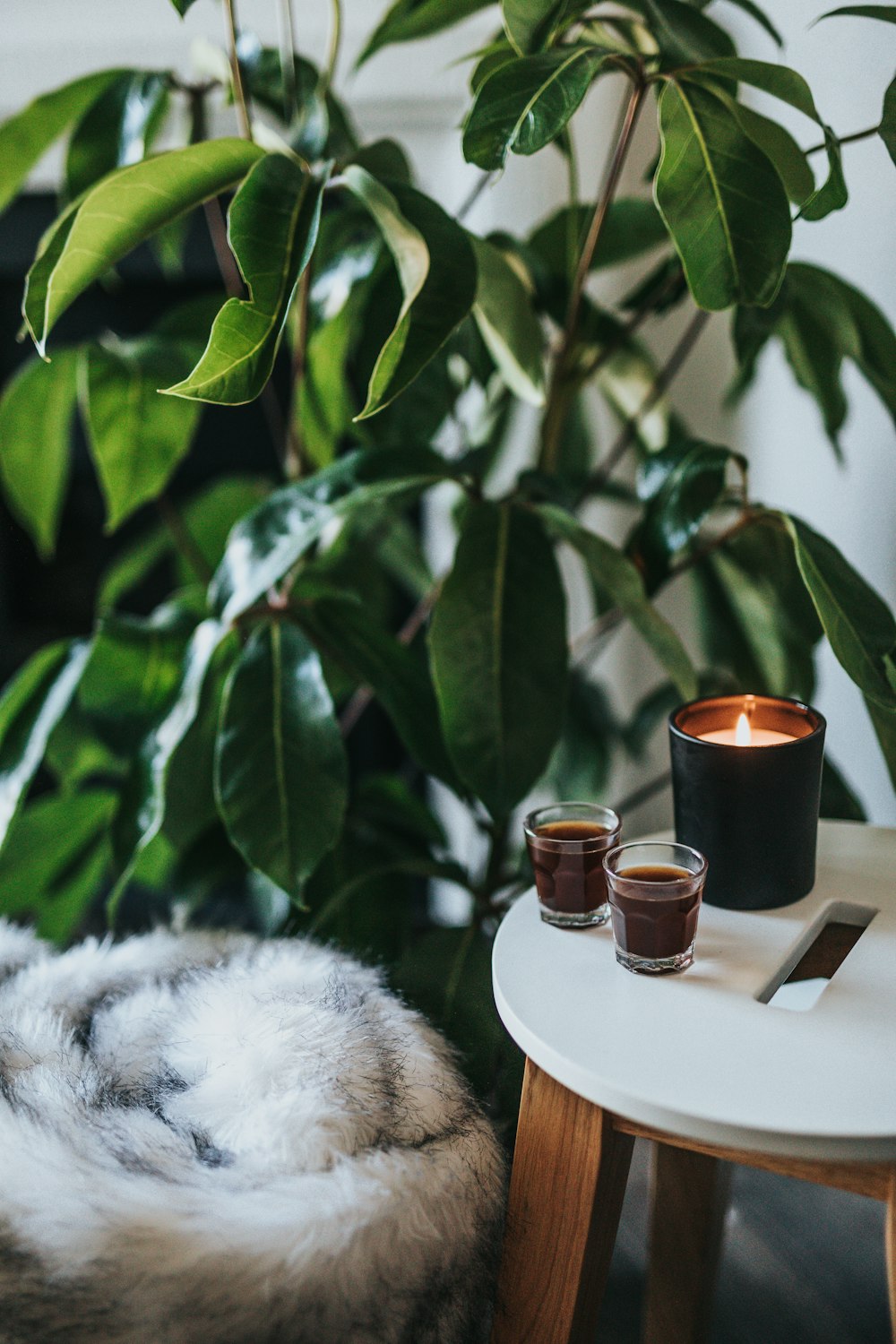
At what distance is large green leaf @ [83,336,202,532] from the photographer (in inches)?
40.6

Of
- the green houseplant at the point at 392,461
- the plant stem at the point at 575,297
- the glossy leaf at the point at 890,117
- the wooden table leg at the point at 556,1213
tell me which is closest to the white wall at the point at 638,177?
the green houseplant at the point at 392,461

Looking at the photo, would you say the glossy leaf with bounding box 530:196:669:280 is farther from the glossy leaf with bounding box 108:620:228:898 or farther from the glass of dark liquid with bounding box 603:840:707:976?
the glass of dark liquid with bounding box 603:840:707:976

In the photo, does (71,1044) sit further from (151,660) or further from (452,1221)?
(151,660)

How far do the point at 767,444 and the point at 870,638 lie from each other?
69 cm

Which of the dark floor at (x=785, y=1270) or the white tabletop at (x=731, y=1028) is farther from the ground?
the white tabletop at (x=731, y=1028)

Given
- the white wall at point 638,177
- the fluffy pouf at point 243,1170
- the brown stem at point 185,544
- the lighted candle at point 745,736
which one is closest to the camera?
the fluffy pouf at point 243,1170

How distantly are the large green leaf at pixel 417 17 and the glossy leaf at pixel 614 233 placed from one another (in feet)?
0.59

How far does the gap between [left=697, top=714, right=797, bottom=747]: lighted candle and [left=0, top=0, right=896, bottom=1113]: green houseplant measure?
0.23ft

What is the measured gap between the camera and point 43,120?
39.3 inches

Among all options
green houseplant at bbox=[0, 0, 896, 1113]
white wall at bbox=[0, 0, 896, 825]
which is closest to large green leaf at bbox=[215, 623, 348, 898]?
green houseplant at bbox=[0, 0, 896, 1113]

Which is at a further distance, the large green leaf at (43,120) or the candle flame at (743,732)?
the large green leaf at (43,120)

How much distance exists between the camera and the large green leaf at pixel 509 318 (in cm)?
84

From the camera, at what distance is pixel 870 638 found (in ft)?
2.42

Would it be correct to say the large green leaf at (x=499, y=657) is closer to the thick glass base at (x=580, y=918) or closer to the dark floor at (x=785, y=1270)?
the thick glass base at (x=580, y=918)
